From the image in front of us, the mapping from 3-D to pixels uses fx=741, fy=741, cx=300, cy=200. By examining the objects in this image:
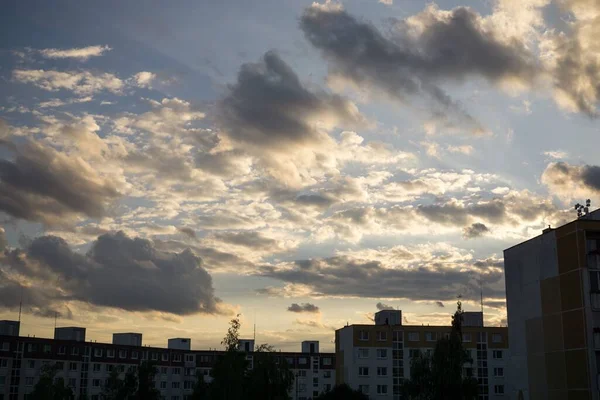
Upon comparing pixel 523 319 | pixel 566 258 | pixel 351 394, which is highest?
pixel 566 258

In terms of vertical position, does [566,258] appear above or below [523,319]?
above

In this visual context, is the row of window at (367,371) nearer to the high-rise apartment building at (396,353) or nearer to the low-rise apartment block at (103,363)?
the high-rise apartment building at (396,353)

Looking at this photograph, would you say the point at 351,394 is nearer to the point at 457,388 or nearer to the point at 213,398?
the point at 213,398

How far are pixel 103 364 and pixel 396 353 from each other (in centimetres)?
6777

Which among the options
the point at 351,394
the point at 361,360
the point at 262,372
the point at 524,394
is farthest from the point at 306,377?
the point at 524,394

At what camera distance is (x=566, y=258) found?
228ft

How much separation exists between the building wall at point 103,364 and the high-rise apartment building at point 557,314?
44.5 metres

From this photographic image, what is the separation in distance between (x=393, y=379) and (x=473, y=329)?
19791 millimetres

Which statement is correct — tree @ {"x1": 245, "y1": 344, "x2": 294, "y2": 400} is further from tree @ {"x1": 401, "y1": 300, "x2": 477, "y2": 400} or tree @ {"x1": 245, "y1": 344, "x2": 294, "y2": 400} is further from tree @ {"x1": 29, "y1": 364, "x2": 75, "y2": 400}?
tree @ {"x1": 29, "y1": 364, "x2": 75, "y2": 400}

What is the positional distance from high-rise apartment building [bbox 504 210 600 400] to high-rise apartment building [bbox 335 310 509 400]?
231 ft

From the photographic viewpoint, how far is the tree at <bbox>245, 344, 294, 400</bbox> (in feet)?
288

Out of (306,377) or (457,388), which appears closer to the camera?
(457,388)

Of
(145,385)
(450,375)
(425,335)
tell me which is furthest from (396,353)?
(450,375)

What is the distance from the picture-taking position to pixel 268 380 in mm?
88750
